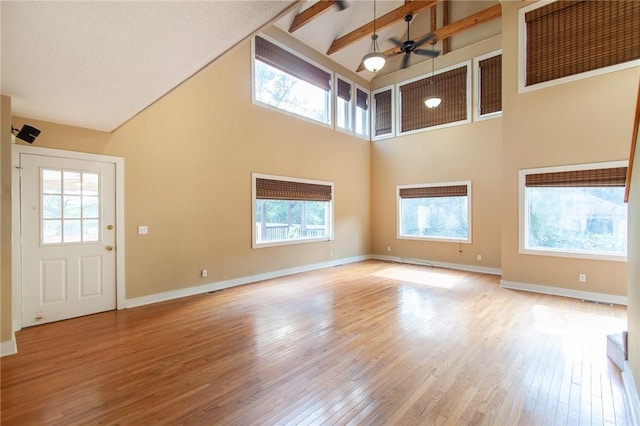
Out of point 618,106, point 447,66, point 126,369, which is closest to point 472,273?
point 618,106

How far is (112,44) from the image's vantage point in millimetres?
2062

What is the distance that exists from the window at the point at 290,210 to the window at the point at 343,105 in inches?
71.7

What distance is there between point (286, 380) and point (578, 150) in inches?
220

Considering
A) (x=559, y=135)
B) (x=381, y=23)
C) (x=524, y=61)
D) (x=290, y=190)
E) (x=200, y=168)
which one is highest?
(x=381, y=23)

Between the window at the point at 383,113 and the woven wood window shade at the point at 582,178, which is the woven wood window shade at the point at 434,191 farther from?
the woven wood window shade at the point at 582,178

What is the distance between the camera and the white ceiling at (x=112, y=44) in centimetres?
172

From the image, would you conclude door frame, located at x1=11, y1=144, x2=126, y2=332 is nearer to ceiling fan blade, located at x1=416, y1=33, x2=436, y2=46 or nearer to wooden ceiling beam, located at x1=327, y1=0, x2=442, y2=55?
ceiling fan blade, located at x1=416, y1=33, x2=436, y2=46

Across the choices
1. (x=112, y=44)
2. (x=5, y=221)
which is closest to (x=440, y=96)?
(x=112, y=44)

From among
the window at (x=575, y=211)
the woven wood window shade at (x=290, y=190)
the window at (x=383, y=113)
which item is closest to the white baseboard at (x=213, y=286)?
the woven wood window shade at (x=290, y=190)

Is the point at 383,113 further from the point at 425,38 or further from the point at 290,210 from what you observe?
the point at 290,210

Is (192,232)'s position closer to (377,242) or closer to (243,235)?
(243,235)

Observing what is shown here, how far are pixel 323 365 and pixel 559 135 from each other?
531 centimetres

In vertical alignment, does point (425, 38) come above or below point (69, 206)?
above

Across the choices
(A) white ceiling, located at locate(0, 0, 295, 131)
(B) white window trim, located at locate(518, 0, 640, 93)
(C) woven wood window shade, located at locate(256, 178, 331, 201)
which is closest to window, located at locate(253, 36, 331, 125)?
(C) woven wood window shade, located at locate(256, 178, 331, 201)
